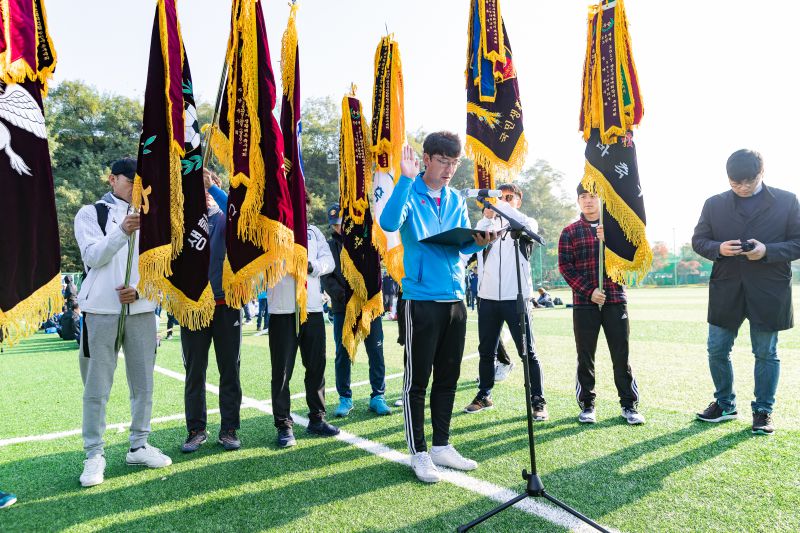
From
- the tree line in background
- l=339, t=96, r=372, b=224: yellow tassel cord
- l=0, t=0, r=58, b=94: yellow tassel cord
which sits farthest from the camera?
the tree line in background

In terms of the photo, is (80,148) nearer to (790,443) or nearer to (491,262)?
(491,262)

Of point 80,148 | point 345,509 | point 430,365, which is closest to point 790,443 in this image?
point 430,365

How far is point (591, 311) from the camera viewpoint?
446 centimetres

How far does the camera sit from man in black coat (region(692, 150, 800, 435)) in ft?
12.8

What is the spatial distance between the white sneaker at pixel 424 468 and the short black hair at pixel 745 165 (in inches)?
132

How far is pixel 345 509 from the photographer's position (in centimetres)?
278

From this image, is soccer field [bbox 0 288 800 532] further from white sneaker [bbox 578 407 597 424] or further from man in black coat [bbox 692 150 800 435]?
man in black coat [bbox 692 150 800 435]

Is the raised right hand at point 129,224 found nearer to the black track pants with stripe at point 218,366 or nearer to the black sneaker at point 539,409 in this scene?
the black track pants with stripe at point 218,366

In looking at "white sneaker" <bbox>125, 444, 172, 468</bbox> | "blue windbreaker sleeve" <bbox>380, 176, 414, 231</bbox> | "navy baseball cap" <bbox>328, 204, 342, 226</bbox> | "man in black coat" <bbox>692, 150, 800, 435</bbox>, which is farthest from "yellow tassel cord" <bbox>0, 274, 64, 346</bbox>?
"man in black coat" <bbox>692, 150, 800, 435</bbox>

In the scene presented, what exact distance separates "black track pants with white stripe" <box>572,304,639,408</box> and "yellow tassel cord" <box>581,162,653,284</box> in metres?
0.30

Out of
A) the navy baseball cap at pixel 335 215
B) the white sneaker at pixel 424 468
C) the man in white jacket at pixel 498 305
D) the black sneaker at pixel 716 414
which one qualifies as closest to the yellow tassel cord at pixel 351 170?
the navy baseball cap at pixel 335 215

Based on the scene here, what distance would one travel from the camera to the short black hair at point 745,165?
13.0 feet

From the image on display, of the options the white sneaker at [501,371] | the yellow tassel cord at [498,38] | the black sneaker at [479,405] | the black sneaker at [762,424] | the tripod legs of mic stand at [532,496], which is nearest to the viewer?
the tripod legs of mic stand at [532,496]

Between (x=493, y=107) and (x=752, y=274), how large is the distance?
2731 millimetres
